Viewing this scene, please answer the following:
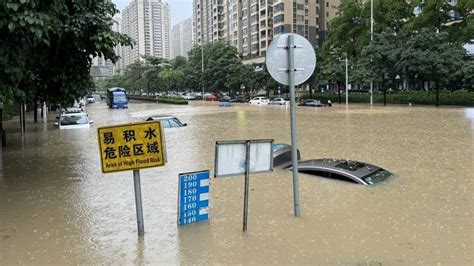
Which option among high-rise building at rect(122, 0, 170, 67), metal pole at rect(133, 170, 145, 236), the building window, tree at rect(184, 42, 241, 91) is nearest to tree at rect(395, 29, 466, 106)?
metal pole at rect(133, 170, 145, 236)

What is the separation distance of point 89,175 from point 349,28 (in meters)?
53.9

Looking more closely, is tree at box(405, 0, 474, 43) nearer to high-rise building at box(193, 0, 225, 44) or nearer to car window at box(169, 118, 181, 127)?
car window at box(169, 118, 181, 127)

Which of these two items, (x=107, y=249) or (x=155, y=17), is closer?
(x=107, y=249)

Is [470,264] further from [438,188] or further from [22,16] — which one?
[22,16]

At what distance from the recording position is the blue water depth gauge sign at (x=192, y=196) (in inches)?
260

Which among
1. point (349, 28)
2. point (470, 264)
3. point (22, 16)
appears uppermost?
point (349, 28)

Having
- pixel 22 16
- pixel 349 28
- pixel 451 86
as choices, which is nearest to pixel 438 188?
pixel 22 16

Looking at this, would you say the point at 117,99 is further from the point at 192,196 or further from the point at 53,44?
the point at 192,196

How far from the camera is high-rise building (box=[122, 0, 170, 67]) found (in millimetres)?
139500

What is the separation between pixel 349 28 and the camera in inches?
2391

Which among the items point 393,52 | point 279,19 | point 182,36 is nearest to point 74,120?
point 393,52

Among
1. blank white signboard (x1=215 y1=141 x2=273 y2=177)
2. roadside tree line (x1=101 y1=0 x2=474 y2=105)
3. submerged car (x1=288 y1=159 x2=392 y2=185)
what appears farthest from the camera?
roadside tree line (x1=101 y1=0 x2=474 y2=105)

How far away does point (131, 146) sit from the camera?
588 centimetres

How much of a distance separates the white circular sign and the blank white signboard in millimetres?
1061
